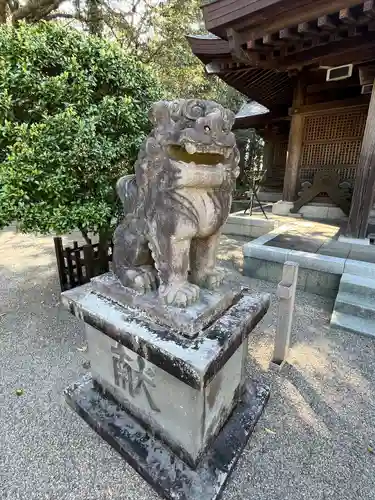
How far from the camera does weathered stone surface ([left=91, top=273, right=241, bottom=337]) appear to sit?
1.34m

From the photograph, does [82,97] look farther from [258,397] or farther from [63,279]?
[258,397]

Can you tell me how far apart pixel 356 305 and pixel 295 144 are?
16.1 ft

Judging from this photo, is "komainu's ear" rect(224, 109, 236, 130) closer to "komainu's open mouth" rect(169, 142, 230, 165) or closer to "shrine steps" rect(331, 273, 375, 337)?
"komainu's open mouth" rect(169, 142, 230, 165)

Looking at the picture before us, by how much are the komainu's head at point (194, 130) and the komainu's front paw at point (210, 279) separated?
0.66 metres

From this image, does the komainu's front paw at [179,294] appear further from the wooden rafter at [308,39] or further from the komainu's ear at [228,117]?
the wooden rafter at [308,39]

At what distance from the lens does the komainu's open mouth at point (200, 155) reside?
1223 mm

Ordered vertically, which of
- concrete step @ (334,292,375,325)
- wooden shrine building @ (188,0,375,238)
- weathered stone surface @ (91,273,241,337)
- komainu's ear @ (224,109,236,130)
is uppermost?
wooden shrine building @ (188,0,375,238)

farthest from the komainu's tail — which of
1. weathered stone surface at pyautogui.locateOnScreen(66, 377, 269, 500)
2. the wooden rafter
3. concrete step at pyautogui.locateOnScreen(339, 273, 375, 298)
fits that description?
the wooden rafter

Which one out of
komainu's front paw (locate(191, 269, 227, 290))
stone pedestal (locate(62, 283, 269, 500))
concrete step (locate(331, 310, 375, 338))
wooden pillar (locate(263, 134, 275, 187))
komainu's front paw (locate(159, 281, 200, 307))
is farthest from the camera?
wooden pillar (locate(263, 134, 275, 187))

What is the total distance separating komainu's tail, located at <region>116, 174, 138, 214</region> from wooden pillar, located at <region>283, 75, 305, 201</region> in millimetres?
6170

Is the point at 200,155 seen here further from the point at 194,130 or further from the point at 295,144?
the point at 295,144

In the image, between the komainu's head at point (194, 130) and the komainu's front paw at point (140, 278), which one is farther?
the komainu's front paw at point (140, 278)

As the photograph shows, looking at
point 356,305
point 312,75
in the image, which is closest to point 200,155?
point 356,305

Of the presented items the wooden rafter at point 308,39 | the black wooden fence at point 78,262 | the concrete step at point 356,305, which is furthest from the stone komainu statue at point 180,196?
the wooden rafter at point 308,39
